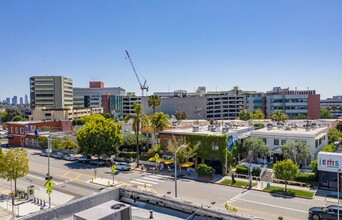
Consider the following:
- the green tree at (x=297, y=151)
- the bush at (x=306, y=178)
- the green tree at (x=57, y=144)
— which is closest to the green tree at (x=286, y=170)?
the bush at (x=306, y=178)

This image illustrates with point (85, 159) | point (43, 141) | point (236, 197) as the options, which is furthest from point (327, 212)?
point (43, 141)

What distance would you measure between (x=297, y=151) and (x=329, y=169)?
27.2 feet

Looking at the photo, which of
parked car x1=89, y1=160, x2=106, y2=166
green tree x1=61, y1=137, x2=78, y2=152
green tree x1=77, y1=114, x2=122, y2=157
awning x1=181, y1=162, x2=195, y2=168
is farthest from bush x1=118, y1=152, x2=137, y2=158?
awning x1=181, y1=162, x2=195, y2=168

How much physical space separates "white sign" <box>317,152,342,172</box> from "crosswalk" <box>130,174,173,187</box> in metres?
22.4

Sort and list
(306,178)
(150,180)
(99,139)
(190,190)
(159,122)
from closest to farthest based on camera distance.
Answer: (190,190)
(306,178)
(150,180)
(99,139)
(159,122)

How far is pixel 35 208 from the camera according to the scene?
115ft

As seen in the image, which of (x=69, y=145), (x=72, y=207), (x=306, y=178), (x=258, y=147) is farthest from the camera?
(x=69, y=145)

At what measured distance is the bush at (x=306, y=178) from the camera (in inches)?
1671

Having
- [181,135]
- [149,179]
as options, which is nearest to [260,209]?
[149,179]

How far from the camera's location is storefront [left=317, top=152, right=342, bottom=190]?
4014cm

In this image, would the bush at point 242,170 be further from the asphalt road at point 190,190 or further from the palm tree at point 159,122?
the palm tree at point 159,122

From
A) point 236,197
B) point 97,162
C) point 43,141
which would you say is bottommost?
point 236,197

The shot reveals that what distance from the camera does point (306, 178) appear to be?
42.8 metres

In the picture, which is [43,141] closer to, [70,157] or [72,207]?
[70,157]
